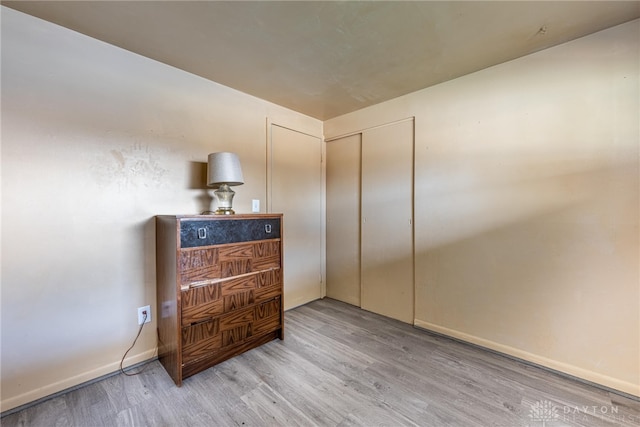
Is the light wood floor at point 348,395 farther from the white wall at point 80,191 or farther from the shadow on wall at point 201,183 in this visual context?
the shadow on wall at point 201,183

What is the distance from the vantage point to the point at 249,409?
1431mm

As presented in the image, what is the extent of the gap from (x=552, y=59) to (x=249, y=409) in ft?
9.68

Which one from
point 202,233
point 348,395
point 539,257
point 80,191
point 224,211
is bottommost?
point 348,395

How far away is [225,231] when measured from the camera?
1.82m

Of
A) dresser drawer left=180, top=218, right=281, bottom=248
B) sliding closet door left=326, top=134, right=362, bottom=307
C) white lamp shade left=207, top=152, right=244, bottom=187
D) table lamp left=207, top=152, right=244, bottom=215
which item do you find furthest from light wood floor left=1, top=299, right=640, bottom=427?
white lamp shade left=207, top=152, right=244, bottom=187

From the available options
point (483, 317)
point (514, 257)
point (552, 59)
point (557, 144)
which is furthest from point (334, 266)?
point (552, 59)

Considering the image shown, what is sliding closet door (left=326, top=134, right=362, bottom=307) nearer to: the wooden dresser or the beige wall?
the beige wall

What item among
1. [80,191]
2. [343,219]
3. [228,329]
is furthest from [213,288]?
[343,219]

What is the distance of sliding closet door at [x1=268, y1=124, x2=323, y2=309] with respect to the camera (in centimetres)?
274

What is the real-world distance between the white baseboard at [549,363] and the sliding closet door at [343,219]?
0.99m

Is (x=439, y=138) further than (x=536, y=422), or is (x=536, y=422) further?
(x=439, y=138)

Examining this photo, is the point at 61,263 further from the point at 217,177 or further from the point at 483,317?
the point at 483,317

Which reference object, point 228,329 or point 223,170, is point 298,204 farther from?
point 228,329

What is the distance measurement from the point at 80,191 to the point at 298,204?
6.03 ft
